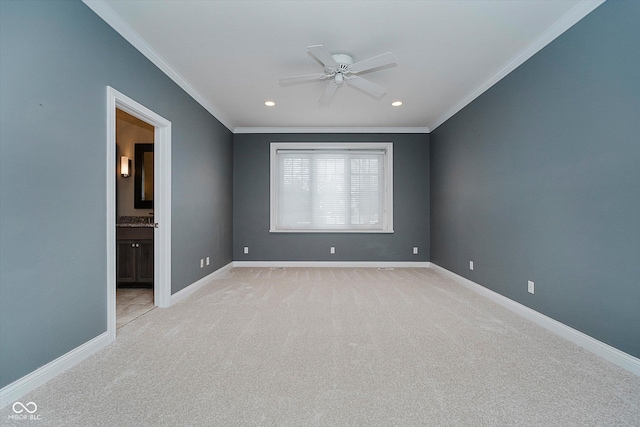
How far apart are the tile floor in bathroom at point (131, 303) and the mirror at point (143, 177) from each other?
1.28 m

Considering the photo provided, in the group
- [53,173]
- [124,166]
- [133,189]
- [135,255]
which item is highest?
[124,166]

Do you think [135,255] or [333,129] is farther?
[333,129]

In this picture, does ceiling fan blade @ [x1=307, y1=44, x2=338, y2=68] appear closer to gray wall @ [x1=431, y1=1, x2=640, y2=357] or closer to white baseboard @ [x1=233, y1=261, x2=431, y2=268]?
gray wall @ [x1=431, y1=1, x2=640, y2=357]

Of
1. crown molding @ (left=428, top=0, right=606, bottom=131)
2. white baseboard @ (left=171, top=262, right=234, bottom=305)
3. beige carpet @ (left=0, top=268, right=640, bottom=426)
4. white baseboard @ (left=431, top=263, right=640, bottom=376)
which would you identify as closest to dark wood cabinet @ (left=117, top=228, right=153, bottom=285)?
white baseboard @ (left=171, top=262, right=234, bottom=305)

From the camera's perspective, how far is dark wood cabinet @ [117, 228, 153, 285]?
3.75 metres

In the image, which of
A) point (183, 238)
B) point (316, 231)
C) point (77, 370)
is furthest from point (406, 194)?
point (77, 370)

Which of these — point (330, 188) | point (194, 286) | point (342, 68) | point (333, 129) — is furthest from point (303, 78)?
point (194, 286)

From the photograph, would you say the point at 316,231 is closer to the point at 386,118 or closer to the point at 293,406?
the point at 386,118

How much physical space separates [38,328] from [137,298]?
1.86 metres

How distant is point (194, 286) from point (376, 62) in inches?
138

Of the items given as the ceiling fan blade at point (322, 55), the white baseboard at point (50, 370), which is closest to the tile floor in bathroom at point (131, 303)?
the white baseboard at point (50, 370)

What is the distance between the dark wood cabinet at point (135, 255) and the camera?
3746mm

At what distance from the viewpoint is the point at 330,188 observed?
5570 millimetres

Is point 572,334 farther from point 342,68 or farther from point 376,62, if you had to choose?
point 342,68
